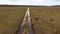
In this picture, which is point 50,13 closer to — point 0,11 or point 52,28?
point 52,28

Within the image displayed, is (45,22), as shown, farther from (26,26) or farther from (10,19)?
(10,19)

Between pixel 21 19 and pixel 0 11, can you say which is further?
pixel 0 11

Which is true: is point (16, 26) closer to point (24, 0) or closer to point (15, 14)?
point (15, 14)

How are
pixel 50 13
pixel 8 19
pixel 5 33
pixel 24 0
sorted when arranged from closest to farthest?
1. pixel 5 33
2. pixel 8 19
3. pixel 50 13
4. pixel 24 0

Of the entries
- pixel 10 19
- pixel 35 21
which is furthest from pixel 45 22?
pixel 10 19

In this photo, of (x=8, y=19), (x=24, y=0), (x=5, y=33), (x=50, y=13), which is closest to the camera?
(x=5, y=33)

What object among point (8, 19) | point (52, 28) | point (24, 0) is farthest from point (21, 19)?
point (24, 0)
